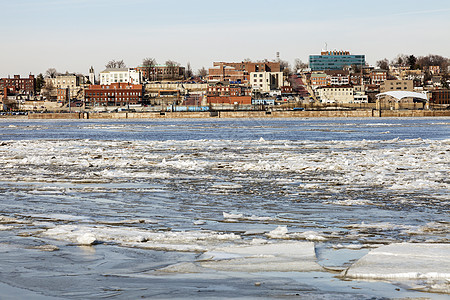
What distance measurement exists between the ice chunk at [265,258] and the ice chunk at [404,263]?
0.48 meters

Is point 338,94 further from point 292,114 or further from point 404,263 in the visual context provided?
point 404,263

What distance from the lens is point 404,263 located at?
607cm

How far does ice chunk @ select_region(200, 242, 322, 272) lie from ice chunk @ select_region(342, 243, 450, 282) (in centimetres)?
48

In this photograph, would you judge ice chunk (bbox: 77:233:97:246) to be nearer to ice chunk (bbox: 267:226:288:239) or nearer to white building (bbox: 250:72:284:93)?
ice chunk (bbox: 267:226:288:239)

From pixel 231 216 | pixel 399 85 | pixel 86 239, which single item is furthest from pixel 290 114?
pixel 86 239

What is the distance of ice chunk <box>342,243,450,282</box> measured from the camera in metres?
5.74

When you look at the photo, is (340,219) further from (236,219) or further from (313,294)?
(313,294)

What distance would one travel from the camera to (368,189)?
12.4 metres

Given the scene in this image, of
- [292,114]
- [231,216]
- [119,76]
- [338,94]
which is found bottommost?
[292,114]

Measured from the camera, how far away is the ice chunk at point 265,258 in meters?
6.23

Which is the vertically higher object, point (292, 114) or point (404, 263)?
A: point (404, 263)

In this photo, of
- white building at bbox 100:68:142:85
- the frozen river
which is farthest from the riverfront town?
the frozen river

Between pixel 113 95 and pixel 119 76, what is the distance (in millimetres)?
32857

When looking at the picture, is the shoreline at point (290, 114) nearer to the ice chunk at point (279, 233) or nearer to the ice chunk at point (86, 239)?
the ice chunk at point (279, 233)
